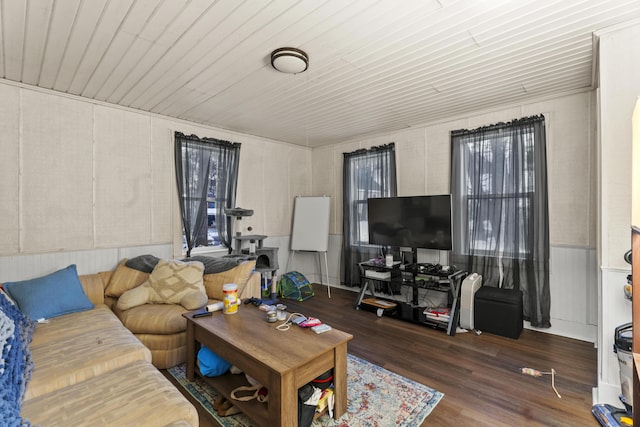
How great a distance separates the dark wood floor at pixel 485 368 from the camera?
1874 mm

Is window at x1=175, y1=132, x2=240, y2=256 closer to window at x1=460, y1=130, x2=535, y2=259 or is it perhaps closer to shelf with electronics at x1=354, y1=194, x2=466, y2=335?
shelf with electronics at x1=354, y1=194, x2=466, y2=335

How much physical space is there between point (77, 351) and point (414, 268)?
3.20 m

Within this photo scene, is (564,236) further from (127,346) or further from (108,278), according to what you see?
(108,278)

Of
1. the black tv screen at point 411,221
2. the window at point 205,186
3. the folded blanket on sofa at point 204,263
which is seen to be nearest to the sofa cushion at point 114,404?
the folded blanket on sofa at point 204,263

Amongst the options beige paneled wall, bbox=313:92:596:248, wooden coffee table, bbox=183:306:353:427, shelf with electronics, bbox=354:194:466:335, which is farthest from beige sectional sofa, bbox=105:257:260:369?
beige paneled wall, bbox=313:92:596:248

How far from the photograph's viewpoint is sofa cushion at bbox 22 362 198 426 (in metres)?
1.29

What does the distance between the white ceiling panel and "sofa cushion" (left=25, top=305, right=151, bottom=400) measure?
2.11m

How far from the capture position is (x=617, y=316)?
75.3 inches

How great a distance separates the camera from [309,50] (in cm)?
223

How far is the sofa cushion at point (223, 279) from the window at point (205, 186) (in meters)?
0.99

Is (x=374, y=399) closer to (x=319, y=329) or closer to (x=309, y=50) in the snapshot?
(x=319, y=329)

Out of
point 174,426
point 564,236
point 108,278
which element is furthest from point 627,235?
point 108,278

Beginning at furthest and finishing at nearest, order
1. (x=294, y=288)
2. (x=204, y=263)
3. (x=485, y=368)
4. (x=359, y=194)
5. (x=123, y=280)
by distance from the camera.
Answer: (x=359, y=194), (x=294, y=288), (x=204, y=263), (x=123, y=280), (x=485, y=368)

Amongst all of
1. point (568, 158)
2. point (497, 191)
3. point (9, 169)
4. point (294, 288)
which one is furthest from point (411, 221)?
point (9, 169)
